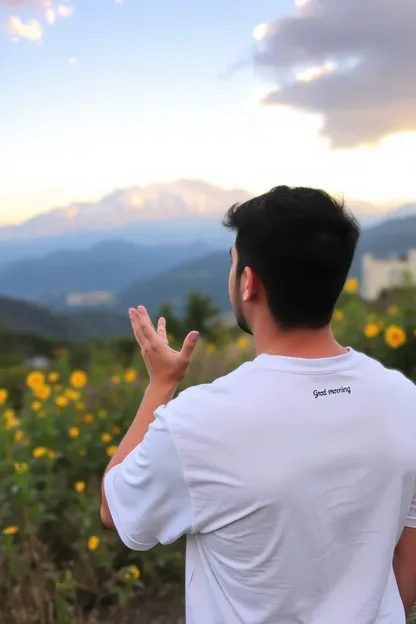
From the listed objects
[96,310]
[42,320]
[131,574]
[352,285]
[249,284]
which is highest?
[249,284]

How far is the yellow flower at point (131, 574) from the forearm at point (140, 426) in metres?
1.54

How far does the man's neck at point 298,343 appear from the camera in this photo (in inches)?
43.6

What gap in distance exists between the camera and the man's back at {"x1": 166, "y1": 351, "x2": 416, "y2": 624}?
101 cm

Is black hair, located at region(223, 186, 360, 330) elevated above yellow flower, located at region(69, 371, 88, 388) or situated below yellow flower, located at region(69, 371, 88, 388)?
above

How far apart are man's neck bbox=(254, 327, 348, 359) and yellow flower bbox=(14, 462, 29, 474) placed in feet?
6.09

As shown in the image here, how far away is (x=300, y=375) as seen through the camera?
3.48 feet

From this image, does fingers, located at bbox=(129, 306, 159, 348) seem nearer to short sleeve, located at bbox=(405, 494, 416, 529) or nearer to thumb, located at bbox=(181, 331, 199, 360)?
thumb, located at bbox=(181, 331, 199, 360)

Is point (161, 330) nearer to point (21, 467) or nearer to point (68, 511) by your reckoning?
point (21, 467)

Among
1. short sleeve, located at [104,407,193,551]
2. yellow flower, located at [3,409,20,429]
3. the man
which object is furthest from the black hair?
yellow flower, located at [3,409,20,429]

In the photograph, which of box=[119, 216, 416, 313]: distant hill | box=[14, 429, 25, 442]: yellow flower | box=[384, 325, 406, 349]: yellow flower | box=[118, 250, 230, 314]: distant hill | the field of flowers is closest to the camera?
box=[119, 216, 416, 313]: distant hill

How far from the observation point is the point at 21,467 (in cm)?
269

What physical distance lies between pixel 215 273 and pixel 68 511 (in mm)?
1799

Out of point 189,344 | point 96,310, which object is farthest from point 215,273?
point 96,310

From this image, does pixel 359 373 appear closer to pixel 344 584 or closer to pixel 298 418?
pixel 298 418
